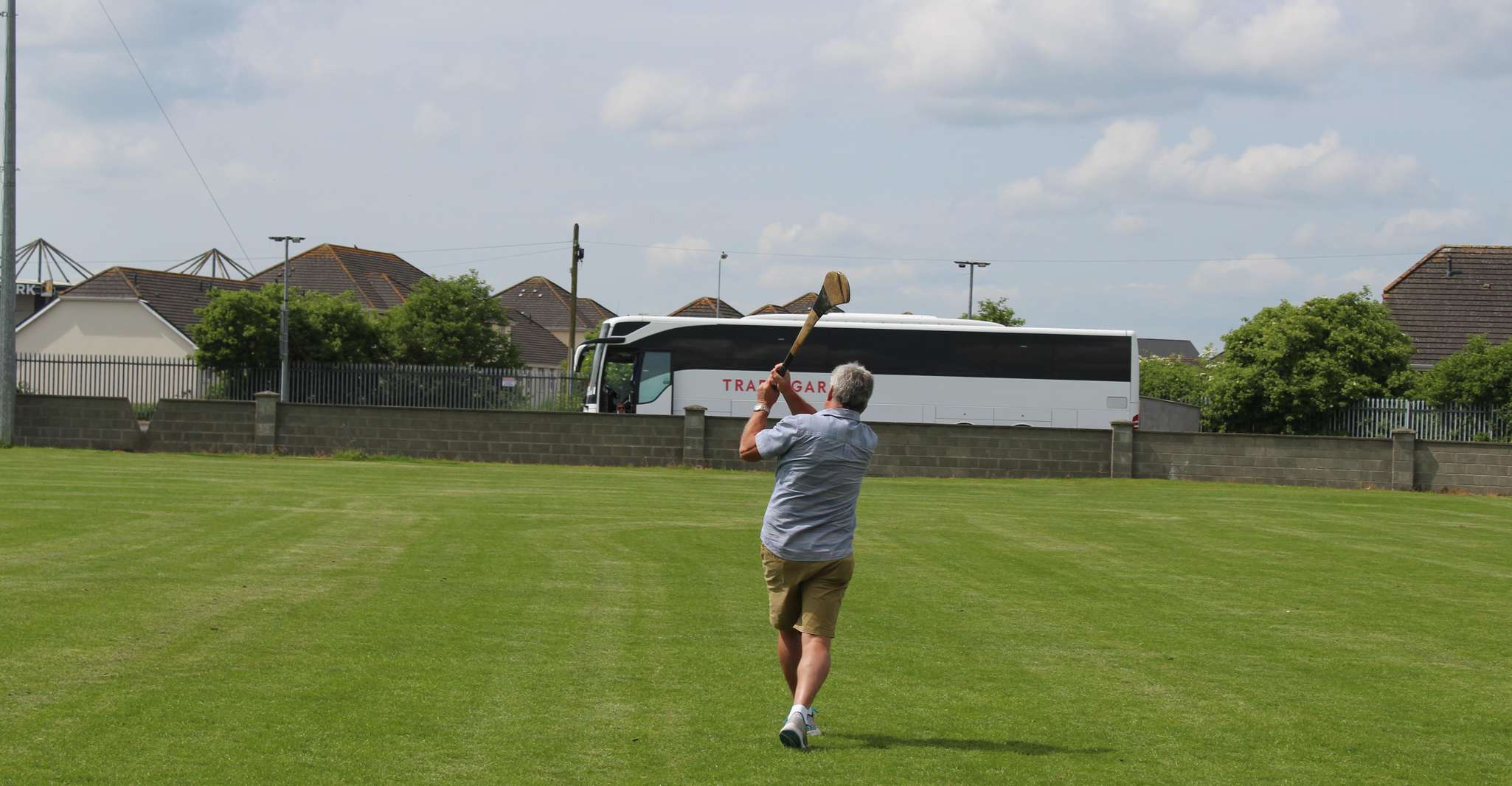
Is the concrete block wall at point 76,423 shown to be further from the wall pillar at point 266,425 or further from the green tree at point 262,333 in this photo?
the green tree at point 262,333

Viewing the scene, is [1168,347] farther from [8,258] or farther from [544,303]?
[8,258]

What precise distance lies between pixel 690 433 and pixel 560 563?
18207mm

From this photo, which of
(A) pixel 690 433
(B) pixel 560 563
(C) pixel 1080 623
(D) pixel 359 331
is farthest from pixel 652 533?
(D) pixel 359 331

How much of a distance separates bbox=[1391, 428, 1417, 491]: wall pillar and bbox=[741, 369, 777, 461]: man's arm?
2657 cm

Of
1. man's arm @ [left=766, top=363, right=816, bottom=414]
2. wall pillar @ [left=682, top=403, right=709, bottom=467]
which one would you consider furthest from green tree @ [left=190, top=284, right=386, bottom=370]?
man's arm @ [left=766, top=363, right=816, bottom=414]

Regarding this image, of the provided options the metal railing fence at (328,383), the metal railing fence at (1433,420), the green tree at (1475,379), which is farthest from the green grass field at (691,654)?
the green tree at (1475,379)

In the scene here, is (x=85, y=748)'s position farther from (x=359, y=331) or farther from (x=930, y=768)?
(x=359, y=331)

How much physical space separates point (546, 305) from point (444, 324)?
43423 mm

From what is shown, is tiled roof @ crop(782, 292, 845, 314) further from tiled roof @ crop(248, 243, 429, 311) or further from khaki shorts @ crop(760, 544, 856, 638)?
khaki shorts @ crop(760, 544, 856, 638)

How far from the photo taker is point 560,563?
12.2 meters

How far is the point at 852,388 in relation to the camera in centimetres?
646

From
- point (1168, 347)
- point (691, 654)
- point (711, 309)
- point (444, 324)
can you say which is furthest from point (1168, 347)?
point (691, 654)

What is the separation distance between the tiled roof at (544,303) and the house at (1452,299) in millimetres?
58451

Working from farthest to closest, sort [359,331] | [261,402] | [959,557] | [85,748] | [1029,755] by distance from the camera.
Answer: [359,331] → [261,402] → [959,557] → [1029,755] → [85,748]
